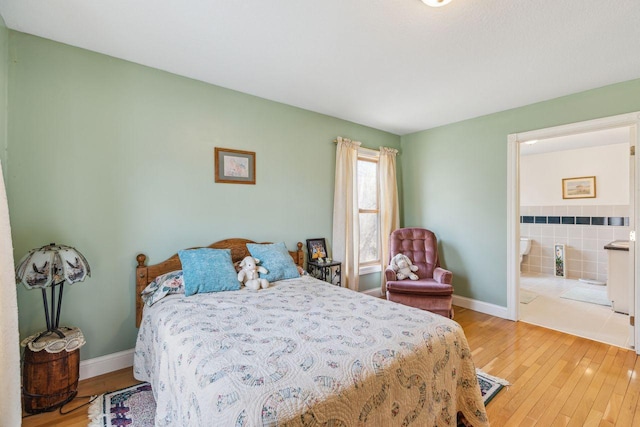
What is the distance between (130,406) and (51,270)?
1000 mm

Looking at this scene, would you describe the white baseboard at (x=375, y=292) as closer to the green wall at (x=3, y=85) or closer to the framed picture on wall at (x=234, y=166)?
the framed picture on wall at (x=234, y=166)

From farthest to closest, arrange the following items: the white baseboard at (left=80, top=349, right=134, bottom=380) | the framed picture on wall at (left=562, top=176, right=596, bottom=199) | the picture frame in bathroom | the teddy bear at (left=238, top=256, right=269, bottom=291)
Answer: the picture frame in bathroom
the framed picture on wall at (left=562, top=176, right=596, bottom=199)
the teddy bear at (left=238, top=256, right=269, bottom=291)
the white baseboard at (left=80, top=349, right=134, bottom=380)

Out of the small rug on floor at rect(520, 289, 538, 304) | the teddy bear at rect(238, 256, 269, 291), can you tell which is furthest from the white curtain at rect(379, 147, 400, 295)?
the teddy bear at rect(238, 256, 269, 291)

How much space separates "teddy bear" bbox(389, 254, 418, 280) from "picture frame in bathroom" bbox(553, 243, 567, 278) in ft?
12.4

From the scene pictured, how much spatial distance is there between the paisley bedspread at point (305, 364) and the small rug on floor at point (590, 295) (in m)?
3.79

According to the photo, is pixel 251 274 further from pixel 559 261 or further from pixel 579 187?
pixel 579 187

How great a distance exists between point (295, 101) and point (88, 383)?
309 centimetres

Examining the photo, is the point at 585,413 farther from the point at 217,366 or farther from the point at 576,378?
the point at 217,366

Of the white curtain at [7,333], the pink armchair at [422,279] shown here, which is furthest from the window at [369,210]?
the white curtain at [7,333]

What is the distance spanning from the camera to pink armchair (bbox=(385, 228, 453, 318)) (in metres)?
3.17

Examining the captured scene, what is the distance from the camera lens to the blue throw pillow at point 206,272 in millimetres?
2275

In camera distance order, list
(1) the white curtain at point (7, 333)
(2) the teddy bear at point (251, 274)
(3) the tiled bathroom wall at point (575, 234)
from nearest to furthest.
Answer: (1) the white curtain at point (7, 333), (2) the teddy bear at point (251, 274), (3) the tiled bathroom wall at point (575, 234)

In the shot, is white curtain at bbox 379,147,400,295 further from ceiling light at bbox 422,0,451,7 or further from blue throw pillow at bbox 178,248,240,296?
ceiling light at bbox 422,0,451,7

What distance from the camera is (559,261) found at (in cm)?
555
